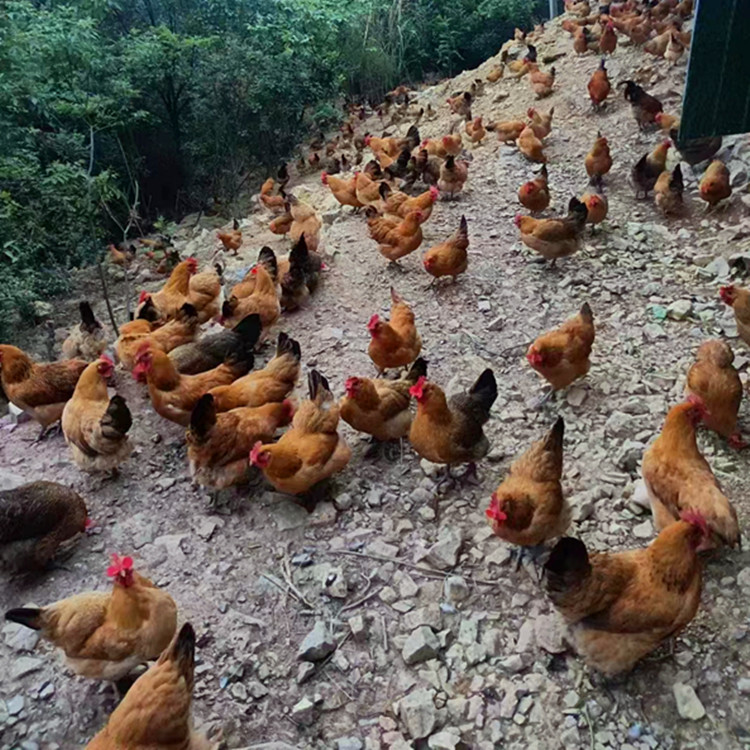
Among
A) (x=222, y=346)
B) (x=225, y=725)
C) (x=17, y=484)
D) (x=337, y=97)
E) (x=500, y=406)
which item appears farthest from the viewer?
(x=337, y=97)

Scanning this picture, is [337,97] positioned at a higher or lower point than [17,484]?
higher

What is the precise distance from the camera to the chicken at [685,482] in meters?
3.62

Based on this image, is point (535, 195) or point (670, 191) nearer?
point (670, 191)

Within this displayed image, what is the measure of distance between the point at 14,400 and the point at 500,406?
478cm

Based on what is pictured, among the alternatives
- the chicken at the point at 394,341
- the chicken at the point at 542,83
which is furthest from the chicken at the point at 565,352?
the chicken at the point at 542,83

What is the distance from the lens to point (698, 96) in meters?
5.13

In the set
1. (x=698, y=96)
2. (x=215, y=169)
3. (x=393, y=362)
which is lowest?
(x=393, y=362)

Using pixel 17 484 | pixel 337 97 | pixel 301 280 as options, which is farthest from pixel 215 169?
pixel 17 484

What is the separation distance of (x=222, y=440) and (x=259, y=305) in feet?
8.73

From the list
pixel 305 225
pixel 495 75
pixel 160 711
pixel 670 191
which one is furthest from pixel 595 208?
pixel 495 75

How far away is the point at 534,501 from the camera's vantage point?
12.8 feet

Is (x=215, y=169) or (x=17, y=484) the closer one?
(x=17, y=484)

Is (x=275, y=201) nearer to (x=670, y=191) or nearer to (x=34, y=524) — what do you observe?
(x=670, y=191)

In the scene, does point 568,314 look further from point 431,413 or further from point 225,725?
point 225,725
